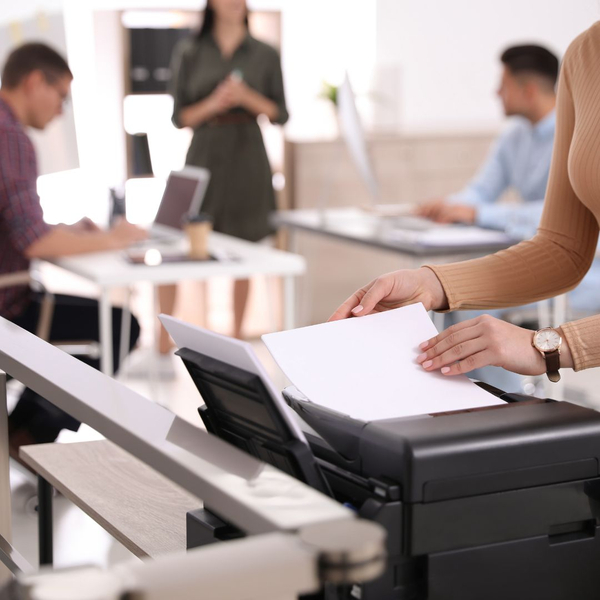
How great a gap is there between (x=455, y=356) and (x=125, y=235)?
2.54 meters

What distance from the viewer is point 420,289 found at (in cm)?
140

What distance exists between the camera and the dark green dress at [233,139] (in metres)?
4.75

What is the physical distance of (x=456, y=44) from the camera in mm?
6227

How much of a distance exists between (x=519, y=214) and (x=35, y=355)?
2.87 metres

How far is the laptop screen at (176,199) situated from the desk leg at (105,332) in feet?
2.32

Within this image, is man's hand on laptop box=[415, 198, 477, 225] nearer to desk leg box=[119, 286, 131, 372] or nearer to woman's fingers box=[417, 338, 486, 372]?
desk leg box=[119, 286, 131, 372]

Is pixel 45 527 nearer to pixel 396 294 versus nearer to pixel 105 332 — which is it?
pixel 396 294

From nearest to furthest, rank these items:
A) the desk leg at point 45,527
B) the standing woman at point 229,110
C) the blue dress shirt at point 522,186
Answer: the desk leg at point 45,527
the blue dress shirt at point 522,186
the standing woman at point 229,110

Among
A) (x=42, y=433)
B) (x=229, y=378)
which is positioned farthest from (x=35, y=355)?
(x=42, y=433)

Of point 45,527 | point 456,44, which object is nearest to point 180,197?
point 45,527

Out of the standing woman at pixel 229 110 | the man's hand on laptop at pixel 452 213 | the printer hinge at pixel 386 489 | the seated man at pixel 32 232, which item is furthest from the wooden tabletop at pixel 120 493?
the standing woman at pixel 229 110

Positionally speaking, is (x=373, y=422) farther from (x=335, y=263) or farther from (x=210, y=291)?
(x=210, y=291)

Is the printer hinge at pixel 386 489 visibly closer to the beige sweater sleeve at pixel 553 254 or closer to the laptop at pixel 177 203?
the beige sweater sleeve at pixel 553 254

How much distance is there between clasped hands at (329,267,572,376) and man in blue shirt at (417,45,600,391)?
2.21 m
